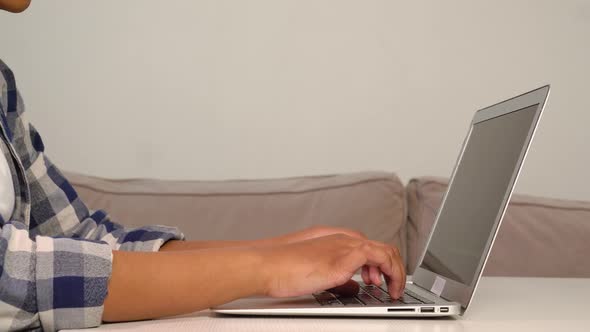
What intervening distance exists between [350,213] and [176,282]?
1.00m

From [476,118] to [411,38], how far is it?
43.3 inches

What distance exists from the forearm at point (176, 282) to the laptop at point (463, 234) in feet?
0.10

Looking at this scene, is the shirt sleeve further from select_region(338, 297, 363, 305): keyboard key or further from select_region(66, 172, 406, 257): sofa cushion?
select_region(66, 172, 406, 257): sofa cushion

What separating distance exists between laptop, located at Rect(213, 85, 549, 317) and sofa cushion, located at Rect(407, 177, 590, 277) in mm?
556

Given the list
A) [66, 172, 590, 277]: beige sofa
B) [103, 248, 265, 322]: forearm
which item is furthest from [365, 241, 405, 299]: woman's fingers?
[66, 172, 590, 277]: beige sofa

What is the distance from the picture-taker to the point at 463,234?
3.34 ft

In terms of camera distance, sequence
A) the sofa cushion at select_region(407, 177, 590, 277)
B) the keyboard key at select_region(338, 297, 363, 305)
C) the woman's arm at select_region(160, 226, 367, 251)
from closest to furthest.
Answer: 1. the keyboard key at select_region(338, 297, 363, 305)
2. the woman's arm at select_region(160, 226, 367, 251)
3. the sofa cushion at select_region(407, 177, 590, 277)

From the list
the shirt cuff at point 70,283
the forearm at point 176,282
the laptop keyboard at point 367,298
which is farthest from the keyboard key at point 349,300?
the shirt cuff at point 70,283

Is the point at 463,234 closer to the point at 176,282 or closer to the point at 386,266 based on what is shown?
the point at 386,266

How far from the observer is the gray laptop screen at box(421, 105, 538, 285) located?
912mm

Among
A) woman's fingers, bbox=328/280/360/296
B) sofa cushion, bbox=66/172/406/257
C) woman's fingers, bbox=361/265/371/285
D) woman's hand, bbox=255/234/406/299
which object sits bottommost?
sofa cushion, bbox=66/172/406/257

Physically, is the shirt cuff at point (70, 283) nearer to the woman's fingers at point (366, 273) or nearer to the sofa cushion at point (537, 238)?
the woman's fingers at point (366, 273)

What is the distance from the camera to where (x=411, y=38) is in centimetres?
225

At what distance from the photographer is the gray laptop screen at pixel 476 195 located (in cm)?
91
